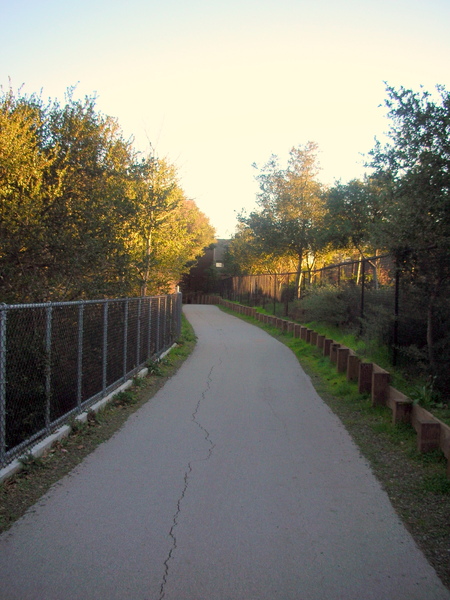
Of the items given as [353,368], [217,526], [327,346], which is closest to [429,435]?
[217,526]

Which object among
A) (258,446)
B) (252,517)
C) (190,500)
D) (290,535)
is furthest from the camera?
(258,446)

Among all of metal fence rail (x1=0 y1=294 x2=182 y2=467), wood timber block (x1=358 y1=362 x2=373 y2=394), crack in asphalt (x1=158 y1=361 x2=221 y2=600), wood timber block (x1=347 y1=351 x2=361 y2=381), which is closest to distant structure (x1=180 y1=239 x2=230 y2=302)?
wood timber block (x1=347 y1=351 x2=361 y2=381)

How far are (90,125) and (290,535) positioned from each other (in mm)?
10561

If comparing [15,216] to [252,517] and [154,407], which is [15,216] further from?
[252,517]

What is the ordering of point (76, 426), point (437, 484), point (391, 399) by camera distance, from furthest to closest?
point (391, 399) < point (76, 426) < point (437, 484)

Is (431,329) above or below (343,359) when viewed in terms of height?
above

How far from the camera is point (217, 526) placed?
4.41 m

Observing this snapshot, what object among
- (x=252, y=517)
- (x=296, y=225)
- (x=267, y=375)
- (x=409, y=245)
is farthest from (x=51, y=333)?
(x=296, y=225)

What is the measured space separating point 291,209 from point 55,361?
82.0ft

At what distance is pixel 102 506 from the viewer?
188 inches

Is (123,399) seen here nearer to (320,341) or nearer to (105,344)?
(105,344)

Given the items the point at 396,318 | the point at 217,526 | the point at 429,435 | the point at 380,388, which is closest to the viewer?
the point at 217,526

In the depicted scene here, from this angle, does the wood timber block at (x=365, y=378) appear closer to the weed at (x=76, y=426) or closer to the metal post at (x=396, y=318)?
the metal post at (x=396, y=318)

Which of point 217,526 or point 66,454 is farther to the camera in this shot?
point 66,454
